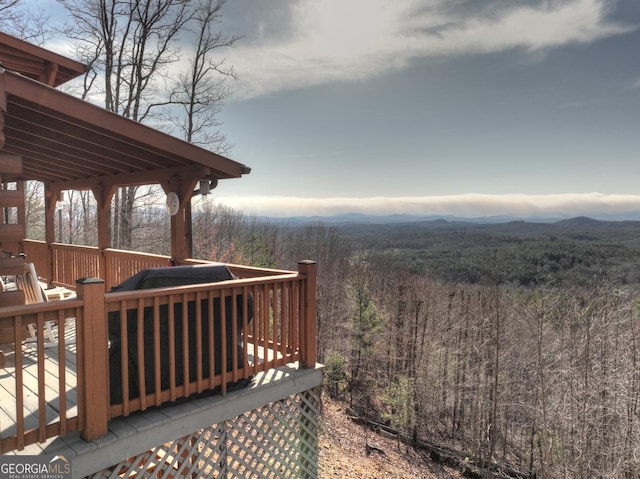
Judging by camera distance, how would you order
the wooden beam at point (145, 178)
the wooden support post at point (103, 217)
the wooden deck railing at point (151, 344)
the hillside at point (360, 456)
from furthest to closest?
the hillside at point (360, 456) < the wooden support post at point (103, 217) < the wooden beam at point (145, 178) < the wooden deck railing at point (151, 344)

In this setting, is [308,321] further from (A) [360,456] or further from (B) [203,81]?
(B) [203,81]

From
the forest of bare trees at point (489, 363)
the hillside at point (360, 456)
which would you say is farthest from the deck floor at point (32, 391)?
the forest of bare trees at point (489, 363)

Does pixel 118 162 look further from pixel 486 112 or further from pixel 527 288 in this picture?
pixel 486 112

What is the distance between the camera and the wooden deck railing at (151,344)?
7.88 feet

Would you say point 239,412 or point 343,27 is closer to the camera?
point 239,412

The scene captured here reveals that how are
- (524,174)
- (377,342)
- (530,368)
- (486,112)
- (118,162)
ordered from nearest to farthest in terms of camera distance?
(118,162), (530,368), (377,342), (486,112), (524,174)

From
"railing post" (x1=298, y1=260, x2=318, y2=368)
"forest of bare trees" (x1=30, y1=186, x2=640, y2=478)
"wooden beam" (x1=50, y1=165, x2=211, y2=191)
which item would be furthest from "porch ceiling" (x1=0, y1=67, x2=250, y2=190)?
"forest of bare trees" (x1=30, y1=186, x2=640, y2=478)

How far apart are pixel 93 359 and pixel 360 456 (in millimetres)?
12928

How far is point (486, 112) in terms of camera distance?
27.9 meters

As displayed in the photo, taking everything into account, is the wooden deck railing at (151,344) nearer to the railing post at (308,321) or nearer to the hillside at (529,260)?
the railing post at (308,321)

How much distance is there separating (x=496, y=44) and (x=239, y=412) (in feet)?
74.0

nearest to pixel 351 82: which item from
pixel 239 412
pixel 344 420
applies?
pixel 344 420

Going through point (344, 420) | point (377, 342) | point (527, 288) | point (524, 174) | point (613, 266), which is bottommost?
point (344, 420)

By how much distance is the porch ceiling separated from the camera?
3293 millimetres
